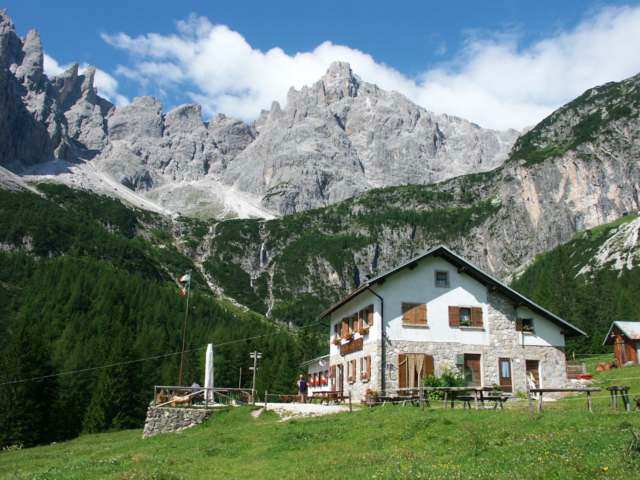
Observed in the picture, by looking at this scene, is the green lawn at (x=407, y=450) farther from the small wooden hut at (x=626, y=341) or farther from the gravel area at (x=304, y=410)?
the small wooden hut at (x=626, y=341)

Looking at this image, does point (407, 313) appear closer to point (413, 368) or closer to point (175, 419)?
point (413, 368)

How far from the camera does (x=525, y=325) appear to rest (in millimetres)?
41656

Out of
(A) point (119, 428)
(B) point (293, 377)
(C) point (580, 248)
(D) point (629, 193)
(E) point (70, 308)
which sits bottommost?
(A) point (119, 428)

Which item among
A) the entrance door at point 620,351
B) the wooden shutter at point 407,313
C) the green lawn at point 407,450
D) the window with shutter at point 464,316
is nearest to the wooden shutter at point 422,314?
the wooden shutter at point 407,313

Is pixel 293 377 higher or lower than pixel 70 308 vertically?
lower

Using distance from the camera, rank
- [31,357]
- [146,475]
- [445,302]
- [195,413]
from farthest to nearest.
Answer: [31,357]
[445,302]
[195,413]
[146,475]

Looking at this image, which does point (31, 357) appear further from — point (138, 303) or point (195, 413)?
point (138, 303)

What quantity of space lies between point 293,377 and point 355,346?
4779 centimetres

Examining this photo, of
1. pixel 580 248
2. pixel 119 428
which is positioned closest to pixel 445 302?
pixel 119 428

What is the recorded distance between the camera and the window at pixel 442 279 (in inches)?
1646

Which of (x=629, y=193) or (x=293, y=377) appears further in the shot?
(x=629, y=193)

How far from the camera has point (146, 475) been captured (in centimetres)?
1636

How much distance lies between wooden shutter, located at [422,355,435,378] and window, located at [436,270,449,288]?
5054 millimetres

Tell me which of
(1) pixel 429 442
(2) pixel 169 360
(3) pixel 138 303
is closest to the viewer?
(1) pixel 429 442
